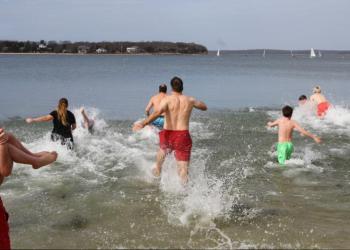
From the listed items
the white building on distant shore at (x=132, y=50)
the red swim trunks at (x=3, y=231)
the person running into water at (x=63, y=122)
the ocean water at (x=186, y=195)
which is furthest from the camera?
the white building on distant shore at (x=132, y=50)

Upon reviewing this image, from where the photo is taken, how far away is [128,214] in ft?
22.3

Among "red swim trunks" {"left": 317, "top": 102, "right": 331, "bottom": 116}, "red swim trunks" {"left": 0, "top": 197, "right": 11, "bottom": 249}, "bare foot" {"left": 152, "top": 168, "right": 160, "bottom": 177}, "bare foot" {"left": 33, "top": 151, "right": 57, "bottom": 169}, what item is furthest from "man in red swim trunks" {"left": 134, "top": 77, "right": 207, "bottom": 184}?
"red swim trunks" {"left": 317, "top": 102, "right": 331, "bottom": 116}

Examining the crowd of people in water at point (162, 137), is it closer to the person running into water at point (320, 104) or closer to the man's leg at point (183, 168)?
the man's leg at point (183, 168)

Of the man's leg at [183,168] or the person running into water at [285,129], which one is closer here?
the man's leg at [183,168]

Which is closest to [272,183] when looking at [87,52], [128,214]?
[128,214]

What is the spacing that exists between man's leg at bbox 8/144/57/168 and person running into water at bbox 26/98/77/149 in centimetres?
564

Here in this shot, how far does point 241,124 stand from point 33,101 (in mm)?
13005

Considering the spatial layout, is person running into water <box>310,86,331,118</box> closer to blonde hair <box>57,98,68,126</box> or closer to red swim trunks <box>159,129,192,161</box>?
blonde hair <box>57,98,68,126</box>

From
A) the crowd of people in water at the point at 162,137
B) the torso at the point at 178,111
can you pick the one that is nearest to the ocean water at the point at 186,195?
the crowd of people in water at the point at 162,137

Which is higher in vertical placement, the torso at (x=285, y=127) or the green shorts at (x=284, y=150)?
the torso at (x=285, y=127)

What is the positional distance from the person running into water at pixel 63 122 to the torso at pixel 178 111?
125 inches

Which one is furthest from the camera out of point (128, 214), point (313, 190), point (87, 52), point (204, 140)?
point (87, 52)

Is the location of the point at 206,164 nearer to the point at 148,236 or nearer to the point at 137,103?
the point at 148,236

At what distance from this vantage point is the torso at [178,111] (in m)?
7.20
